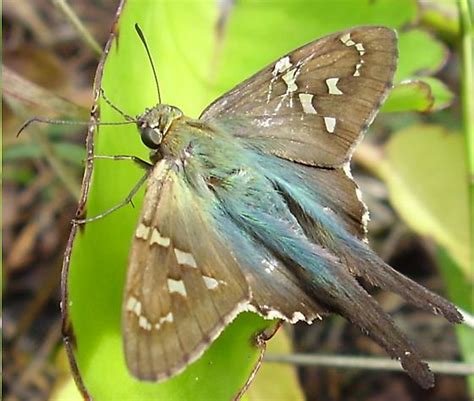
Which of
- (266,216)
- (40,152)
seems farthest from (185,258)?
(40,152)

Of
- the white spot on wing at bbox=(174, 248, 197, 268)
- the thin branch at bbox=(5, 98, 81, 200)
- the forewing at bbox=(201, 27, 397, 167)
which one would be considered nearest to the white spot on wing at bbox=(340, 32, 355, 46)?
the forewing at bbox=(201, 27, 397, 167)

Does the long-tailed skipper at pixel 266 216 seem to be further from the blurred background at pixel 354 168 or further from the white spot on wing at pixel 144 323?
the blurred background at pixel 354 168

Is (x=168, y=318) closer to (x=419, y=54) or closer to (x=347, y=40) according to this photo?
(x=347, y=40)

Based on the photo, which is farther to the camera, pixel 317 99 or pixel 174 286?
pixel 317 99

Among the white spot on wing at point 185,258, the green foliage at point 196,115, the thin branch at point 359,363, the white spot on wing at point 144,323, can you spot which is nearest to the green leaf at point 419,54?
the green foliage at point 196,115

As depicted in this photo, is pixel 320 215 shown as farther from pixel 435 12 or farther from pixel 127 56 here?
pixel 435 12

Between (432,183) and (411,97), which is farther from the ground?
(411,97)

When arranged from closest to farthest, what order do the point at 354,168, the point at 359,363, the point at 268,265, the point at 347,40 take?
1. the point at 268,265
2. the point at 347,40
3. the point at 359,363
4. the point at 354,168
